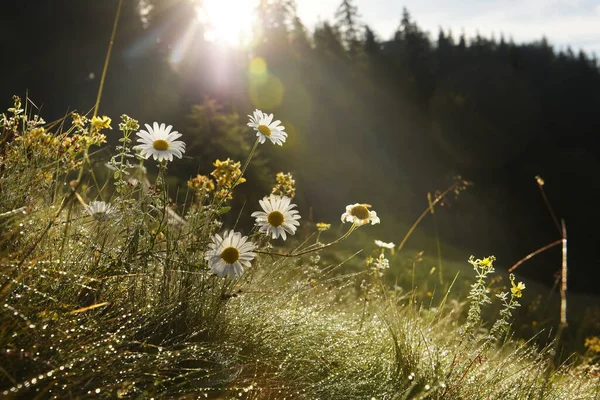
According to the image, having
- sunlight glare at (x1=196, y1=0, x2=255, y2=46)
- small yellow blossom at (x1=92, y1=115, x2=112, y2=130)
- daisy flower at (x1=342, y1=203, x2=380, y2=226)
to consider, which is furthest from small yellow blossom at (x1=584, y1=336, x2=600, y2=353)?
sunlight glare at (x1=196, y1=0, x2=255, y2=46)

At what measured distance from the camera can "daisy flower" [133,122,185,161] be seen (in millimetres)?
1974

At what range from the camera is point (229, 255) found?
6.18 ft

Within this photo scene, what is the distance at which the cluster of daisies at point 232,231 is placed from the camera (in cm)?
188

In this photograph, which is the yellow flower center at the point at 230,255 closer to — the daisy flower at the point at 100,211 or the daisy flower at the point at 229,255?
the daisy flower at the point at 229,255

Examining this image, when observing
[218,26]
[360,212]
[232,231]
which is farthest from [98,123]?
[218,26]

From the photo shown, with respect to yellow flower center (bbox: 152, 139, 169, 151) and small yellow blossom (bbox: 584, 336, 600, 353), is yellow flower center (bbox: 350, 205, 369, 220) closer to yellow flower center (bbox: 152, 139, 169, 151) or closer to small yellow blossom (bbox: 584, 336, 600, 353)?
yellow flower center (bbox: 152, 139, 169, 151)

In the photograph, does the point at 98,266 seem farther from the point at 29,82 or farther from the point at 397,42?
the point at 397,42

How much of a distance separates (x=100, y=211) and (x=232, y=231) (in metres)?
0.61

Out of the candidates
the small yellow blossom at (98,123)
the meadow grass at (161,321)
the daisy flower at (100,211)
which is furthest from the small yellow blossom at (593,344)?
the small yellow blossom at (98,123)

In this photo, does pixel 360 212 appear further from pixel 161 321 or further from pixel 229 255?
pixel 161 321

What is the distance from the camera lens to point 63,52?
41.9 ft

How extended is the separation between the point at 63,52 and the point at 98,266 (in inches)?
504

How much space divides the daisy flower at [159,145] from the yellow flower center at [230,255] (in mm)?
440

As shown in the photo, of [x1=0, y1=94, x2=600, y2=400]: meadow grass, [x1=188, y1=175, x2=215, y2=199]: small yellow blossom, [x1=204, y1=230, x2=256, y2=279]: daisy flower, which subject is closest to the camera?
[x1=0, y1=94, x2=600, y2=400]: meadow grass
